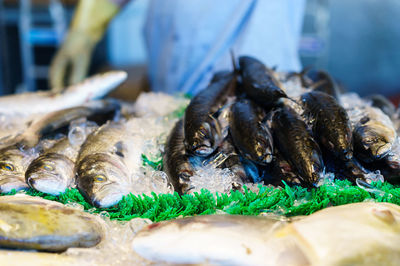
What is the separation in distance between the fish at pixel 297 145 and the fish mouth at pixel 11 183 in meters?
0.85

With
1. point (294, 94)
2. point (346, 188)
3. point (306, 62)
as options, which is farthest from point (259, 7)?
point (306, 62)

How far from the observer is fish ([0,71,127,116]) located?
191 centimetres

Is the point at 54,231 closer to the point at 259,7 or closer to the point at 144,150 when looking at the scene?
the point at 144,150

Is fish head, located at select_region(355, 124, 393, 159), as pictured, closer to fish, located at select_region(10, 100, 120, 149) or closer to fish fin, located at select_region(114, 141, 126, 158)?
fish fin, located at select_region(114, 141, 126, 158)

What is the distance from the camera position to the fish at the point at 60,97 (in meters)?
1.91

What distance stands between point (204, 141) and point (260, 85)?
41cm

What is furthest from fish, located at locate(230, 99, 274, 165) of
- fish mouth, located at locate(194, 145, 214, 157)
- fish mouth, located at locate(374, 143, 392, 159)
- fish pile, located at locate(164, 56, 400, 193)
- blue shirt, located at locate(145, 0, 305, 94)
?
blue shirt, located at locate(145, 0, 305, 94)

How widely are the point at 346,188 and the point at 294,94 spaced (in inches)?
24.6

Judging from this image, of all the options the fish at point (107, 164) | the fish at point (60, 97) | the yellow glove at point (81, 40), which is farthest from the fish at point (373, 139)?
the yellow glove at point (81, 40)

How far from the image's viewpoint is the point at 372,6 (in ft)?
23.3

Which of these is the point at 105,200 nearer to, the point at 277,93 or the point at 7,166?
the point at 7,166

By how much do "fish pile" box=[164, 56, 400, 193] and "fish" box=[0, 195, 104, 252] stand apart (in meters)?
0.31

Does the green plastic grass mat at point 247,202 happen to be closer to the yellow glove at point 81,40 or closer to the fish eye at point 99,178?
the fish eye at point 99,178

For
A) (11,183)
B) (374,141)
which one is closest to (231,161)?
(374,141)
